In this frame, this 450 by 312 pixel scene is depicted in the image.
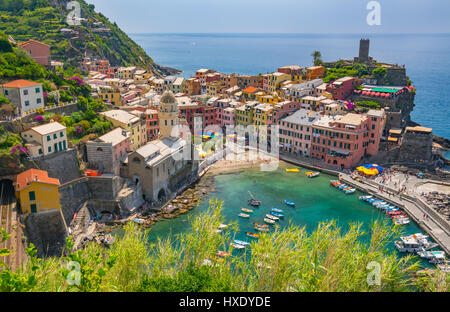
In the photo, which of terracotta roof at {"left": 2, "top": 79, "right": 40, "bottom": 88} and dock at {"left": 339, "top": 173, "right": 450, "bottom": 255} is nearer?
dock at {"left": 339, "top": 173, "right": 450, "bottom": 255}

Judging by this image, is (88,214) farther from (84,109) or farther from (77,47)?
(77,47)

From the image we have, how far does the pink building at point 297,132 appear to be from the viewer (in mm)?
50719

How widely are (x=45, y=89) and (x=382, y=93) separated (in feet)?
158

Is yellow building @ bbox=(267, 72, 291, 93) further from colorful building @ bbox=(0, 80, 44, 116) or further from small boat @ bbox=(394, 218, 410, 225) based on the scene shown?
colorful building @ bbox=(0, 80, 44, 116)

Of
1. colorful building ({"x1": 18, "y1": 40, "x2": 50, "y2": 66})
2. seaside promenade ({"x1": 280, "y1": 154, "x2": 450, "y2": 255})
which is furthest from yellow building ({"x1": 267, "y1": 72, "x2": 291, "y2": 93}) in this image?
colorful building ({"x1": 18, "y1": 40, "x2": 50, "y2": 66})

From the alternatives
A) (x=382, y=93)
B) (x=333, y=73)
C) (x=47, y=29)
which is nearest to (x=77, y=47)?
(x=47, y=29)

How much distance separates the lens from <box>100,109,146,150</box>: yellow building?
1684 inches

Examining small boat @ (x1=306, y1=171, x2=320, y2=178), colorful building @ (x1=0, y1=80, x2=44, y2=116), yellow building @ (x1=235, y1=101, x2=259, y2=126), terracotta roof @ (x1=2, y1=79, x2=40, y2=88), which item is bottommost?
small boat @ (x1=306, y1=171, x2=320, y2=178)

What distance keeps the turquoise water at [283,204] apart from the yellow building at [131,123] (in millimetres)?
10847

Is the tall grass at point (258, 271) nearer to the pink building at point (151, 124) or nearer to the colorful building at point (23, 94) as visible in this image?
the colorful building at point (23, 94)

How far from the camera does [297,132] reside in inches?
2021

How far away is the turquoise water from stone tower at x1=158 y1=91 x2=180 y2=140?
839 cm

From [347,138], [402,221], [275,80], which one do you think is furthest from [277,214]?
[275,80]
